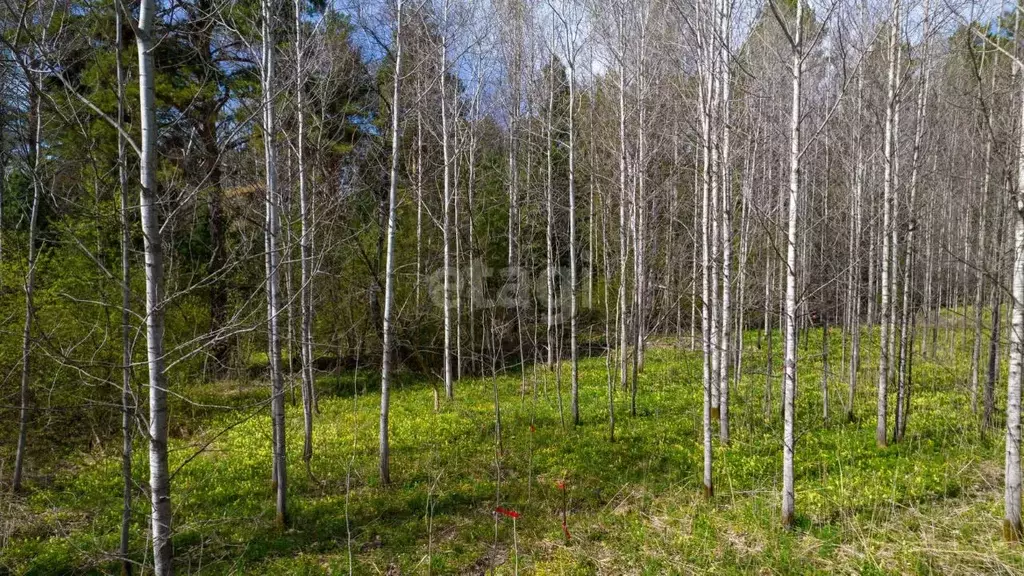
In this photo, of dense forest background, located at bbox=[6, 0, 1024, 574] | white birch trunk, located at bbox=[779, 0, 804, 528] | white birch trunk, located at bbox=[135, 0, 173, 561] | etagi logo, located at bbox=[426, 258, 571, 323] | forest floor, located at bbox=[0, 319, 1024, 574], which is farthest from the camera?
etagi logo, located at bbox=[426, 258, 571, 323]

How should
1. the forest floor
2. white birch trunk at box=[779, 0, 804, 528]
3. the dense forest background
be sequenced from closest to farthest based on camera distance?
the dense forest background, white birch trunk at box=[779, 0, 804, 528], the forest floor

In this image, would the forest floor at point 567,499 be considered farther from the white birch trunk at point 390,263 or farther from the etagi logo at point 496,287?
the etagi logo at point 496,287

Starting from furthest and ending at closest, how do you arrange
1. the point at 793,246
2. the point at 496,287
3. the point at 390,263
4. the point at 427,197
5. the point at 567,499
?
the point at 496,287 < the point at 427,197 < the point at 390,263 < the point at 567,499 < the point at 793,246

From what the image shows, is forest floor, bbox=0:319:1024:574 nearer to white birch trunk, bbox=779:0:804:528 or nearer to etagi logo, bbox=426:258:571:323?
white birch trunk, bbox=779:0:804:528

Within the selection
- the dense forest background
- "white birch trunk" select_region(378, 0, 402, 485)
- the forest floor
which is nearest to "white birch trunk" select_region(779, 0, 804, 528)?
the dense forest background

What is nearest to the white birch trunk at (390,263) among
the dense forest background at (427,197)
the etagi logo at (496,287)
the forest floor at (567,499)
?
the dense forest background at (427,197)

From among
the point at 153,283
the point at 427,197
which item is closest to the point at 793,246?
the point at 153,283

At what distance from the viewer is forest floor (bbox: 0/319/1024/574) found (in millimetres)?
4406

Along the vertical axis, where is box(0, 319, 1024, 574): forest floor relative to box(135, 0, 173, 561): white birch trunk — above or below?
below

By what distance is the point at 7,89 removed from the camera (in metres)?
5.55

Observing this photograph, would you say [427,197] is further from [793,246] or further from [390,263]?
[793,246]

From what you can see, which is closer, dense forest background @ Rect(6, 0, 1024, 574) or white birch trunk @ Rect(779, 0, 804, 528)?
dense forest background @ Rect(6, 0, 1024, 574)

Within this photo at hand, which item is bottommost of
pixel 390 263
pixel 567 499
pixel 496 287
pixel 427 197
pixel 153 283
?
pixel 567 499

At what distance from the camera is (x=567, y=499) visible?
6.25 metres
